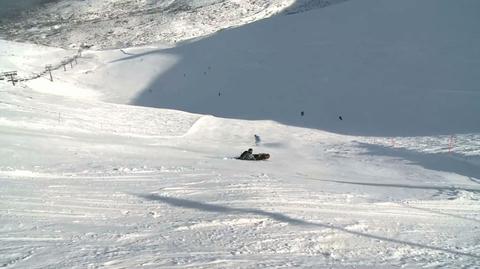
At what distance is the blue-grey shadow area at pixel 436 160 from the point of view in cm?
1359

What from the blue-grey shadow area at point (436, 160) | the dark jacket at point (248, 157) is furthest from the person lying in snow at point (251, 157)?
the blue-grey shadow area at point (436, 160)

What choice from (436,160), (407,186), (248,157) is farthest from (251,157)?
(436,160)

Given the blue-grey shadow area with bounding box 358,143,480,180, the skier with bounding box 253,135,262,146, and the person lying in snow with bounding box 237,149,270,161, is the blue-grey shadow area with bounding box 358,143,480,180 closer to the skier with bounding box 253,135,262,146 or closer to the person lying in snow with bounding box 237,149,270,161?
the skier with bounding box 253,135,262,146

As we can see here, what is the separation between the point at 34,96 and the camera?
22.2 m

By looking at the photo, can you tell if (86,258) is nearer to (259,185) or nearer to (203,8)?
(259,185)

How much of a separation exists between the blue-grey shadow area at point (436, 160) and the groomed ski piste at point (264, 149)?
6 cm

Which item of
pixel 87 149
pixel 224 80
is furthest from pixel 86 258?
pixel 224 80

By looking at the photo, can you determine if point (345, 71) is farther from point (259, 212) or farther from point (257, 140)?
point (259, 212)

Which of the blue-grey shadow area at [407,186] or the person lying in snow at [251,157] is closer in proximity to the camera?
the blue-grey shadow area at [407,186]

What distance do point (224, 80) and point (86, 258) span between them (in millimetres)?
24767

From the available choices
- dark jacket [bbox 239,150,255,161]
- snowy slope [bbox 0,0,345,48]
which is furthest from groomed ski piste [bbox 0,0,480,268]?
snowy slope [bbox 0,0,345,48]

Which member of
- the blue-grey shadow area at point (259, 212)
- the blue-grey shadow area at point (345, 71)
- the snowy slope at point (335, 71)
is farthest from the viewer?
the snowy slope at point (335, 71)

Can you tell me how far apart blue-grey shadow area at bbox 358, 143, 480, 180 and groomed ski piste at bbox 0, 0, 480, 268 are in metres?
0.06

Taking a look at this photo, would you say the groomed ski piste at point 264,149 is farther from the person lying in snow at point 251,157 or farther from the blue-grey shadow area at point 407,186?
the person lying in snow at point 251,157
